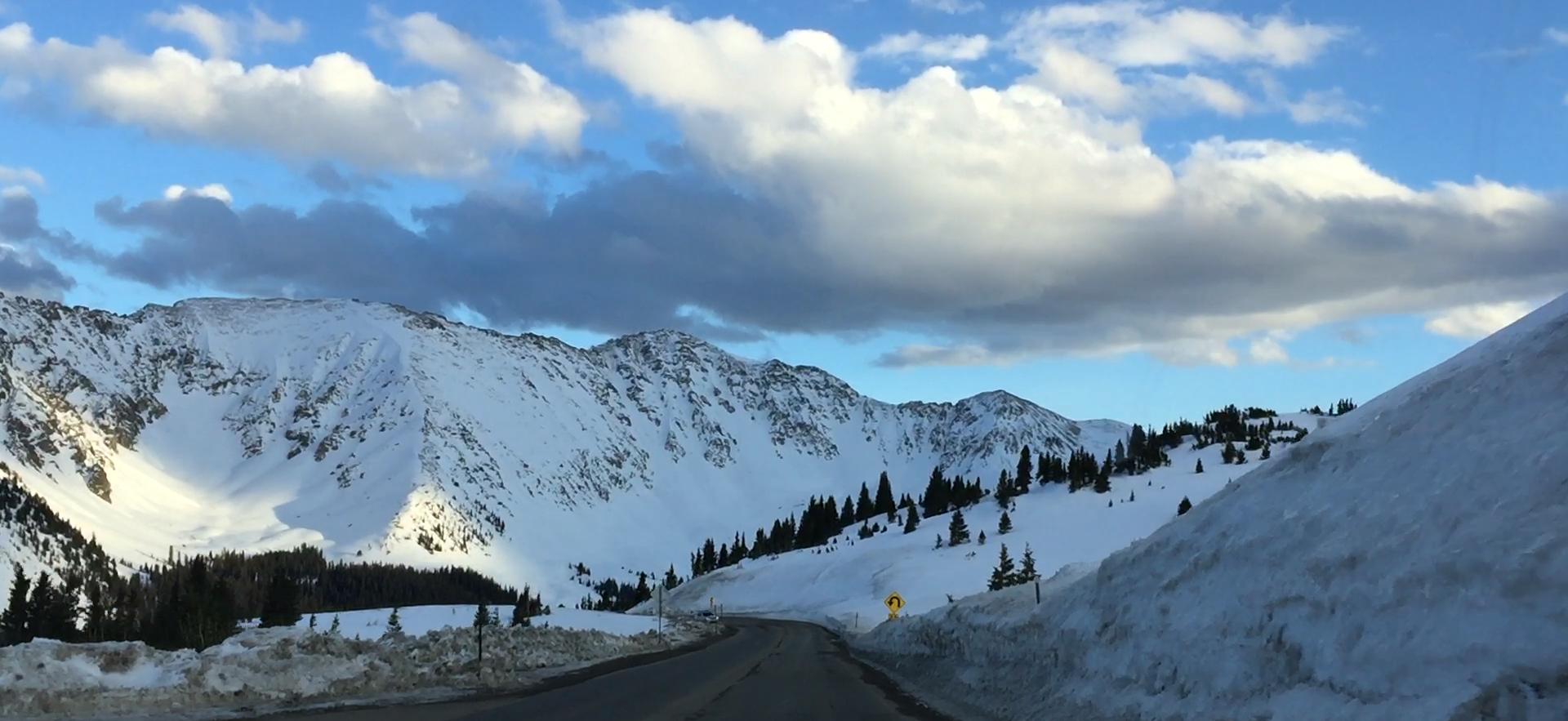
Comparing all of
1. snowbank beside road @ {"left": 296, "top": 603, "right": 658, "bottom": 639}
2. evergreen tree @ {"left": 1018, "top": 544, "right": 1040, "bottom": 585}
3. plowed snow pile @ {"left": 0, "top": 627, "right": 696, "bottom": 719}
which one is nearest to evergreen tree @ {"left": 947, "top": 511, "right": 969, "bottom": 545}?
evergreen tree @ {"left": 1018, "top": 544, "right": 1040, "bottom": 585}

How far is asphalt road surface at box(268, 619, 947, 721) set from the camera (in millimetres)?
18703

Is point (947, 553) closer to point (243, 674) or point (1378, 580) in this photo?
point (243, 674)

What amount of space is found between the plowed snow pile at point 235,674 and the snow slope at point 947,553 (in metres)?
55.0

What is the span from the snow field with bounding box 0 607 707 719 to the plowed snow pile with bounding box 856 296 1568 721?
13.4m

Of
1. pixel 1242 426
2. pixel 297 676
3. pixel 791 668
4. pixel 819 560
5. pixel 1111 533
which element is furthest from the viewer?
pixel 1242 426

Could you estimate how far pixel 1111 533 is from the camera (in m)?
116

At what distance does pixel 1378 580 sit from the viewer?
37.6 feet

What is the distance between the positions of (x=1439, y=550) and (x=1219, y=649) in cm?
334

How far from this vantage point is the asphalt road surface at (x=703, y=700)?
61.4ft

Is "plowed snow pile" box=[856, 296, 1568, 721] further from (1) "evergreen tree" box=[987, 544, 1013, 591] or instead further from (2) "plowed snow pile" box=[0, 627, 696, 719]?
(1) "evergreen tree" box=[987, 544, 1013, 591]

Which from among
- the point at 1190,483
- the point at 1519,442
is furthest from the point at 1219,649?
the point at 1190,483

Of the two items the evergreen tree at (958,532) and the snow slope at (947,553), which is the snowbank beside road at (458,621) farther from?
the evergreen tree at (958,532)

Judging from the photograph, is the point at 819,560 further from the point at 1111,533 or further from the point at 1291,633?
the point at 1291,633

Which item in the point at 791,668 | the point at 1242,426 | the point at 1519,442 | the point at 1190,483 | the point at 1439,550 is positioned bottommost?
the point at 791,668
